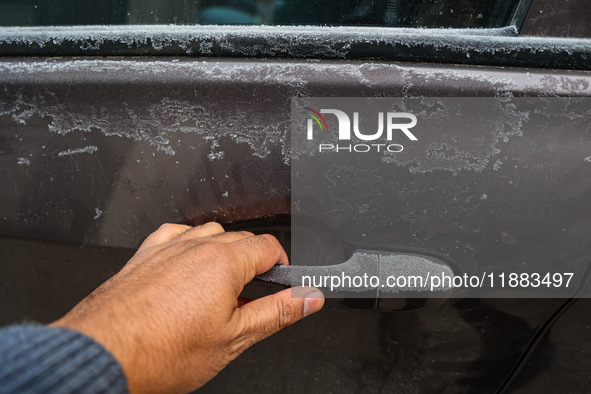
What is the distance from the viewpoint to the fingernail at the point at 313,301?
3.55ft

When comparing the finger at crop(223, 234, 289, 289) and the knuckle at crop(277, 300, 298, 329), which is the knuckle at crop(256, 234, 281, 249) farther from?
the knuckle at crop(277, 300, 298, 329)

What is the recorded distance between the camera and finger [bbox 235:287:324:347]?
39.7 inches

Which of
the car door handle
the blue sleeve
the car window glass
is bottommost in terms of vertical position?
the car door handle

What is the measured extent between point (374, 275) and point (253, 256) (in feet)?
0.86

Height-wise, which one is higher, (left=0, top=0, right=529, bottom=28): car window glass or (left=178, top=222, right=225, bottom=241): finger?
(left=0, top=0, right=529, bottom=28): car window glass

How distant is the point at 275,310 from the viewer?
104 centimetres

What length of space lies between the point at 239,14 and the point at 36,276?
824 millimetres

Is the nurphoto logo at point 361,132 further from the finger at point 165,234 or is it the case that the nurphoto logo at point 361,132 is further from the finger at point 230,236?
the finger at point 165,234

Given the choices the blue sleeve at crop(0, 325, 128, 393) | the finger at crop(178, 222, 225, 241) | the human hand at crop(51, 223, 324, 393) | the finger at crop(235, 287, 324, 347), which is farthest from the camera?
the finger at crop(178, 222, 225, 241)

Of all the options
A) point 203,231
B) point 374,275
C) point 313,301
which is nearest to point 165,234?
point 203,231

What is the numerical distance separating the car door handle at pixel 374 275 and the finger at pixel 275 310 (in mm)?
34

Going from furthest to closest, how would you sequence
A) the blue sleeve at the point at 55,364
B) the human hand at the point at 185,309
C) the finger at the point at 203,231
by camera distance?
1. the finger at the point at 203,231
2. the human hand at the point at 185,309
3. the blue sleeve at the point at 55,364

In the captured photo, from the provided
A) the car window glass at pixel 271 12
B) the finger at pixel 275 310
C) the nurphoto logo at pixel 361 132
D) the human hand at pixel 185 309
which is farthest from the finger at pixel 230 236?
the car window glass at pixel 271 12

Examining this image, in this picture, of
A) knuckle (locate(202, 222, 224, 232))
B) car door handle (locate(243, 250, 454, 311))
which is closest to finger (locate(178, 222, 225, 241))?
Answer: knuckle (locate(202, 222, 224, 232))
